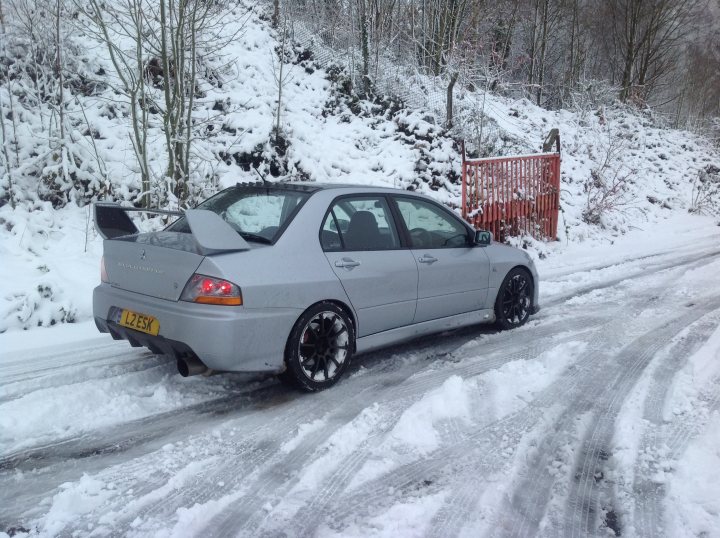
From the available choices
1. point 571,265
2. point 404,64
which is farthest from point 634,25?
point 571,265

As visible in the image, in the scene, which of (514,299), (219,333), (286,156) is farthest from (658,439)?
(286,156)

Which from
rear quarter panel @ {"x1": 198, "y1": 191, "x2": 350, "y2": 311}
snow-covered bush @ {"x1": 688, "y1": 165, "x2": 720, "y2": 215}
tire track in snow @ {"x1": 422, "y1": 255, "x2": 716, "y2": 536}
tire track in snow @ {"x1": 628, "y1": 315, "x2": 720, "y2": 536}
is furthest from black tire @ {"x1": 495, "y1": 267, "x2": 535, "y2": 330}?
snow-covered bush @ {"x1": 688, "y1": 165, "x2": 720, "y2": 215}

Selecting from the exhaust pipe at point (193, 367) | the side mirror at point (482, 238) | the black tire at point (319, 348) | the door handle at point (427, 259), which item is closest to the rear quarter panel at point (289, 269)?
the black tire at point (319, 348)

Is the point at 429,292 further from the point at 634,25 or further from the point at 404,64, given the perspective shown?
the point at 634,25

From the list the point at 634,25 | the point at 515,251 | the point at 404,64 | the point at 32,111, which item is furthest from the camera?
the point at 634,25

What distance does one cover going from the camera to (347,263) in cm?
427

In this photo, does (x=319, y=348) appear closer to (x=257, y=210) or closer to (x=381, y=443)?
(x=381, y=443)

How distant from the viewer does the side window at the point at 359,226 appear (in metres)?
4.28

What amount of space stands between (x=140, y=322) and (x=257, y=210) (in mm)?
1147

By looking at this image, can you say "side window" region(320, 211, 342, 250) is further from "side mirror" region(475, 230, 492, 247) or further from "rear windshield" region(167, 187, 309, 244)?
"side mirror" region(475, 230, 492, 247)

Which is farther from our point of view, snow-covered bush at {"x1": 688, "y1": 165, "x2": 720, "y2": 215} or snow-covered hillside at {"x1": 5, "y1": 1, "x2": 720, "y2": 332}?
snow-covered bush at {"x1": 688, "y1": 165, "x2": 720, "y2": 215}

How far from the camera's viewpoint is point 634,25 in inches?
939

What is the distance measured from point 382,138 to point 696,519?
1086 cm

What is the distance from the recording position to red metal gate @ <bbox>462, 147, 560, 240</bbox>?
9812 mm
